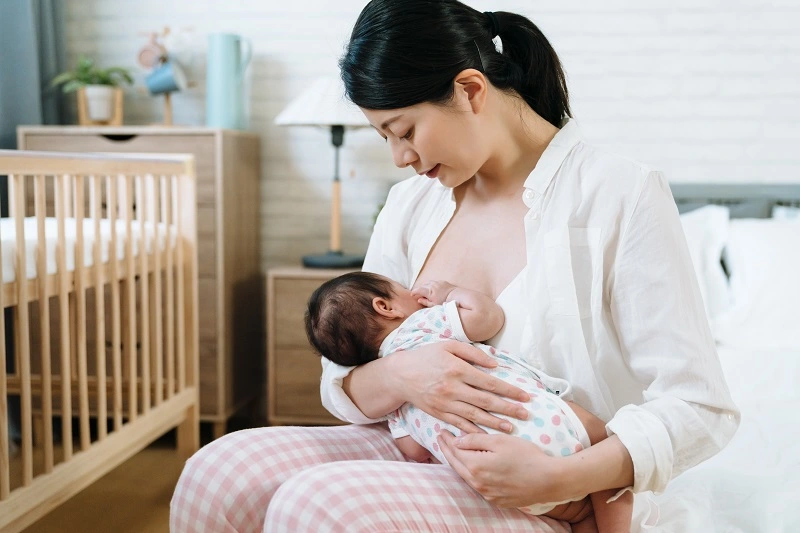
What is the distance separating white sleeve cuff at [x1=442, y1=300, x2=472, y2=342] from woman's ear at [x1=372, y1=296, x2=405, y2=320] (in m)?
0.12

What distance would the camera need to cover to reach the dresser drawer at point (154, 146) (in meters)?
2.92

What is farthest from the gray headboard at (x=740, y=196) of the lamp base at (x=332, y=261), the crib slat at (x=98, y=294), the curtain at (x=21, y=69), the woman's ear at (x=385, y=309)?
the curtain at (x=21, y=69)

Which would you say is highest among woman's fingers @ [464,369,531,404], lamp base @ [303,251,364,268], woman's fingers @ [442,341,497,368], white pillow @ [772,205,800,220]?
white pillow @ [772,205,800,220]

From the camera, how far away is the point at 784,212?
2816 mm

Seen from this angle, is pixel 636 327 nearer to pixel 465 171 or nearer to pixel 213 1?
pixel 465 171

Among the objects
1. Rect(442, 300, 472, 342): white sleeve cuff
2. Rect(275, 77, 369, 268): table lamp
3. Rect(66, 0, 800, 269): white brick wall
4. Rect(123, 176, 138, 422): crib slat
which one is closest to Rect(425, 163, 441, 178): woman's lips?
Rect(442, 300, 472, 342): white sleeve cuff

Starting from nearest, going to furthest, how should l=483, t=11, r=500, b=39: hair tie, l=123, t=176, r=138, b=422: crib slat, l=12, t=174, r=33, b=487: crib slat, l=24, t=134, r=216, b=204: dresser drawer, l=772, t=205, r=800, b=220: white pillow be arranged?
l=483, t=11, r=500, b=39: hair tie < l=12, t=174, r=33, b=487: crib slat < l=123, t=176, r=138, b=422: crib slat < l=772, t=205, r=800, b=220: white pillow < l=24, t=134, r=216, b=204: dresser drawer

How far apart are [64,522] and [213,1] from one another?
2.02 metres

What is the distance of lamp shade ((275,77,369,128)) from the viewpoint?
284cm

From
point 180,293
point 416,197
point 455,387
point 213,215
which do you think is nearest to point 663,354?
point 455,387

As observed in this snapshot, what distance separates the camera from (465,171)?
1.28 metres

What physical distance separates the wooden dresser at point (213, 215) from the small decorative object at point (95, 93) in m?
0.09

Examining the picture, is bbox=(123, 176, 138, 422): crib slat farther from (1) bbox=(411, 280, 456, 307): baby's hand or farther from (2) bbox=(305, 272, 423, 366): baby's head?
(1) bbox=(411, 280, 456, 307): baby's hand

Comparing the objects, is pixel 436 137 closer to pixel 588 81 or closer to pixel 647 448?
pixel 647 448
